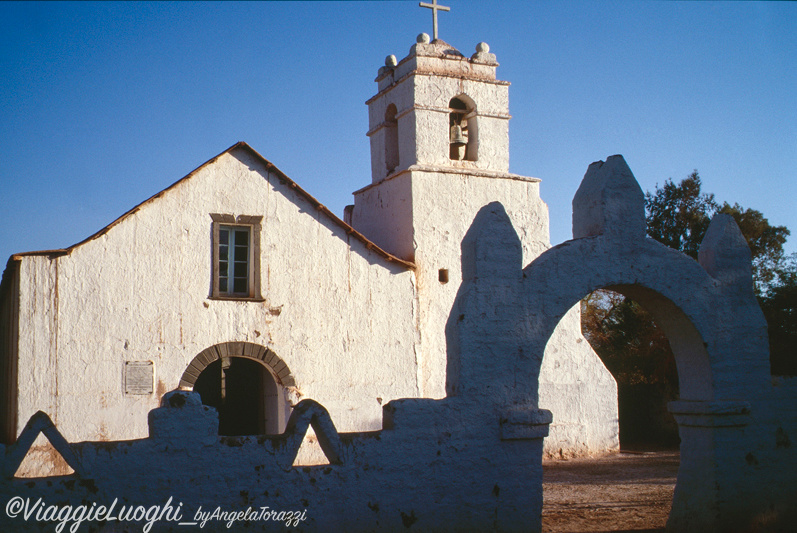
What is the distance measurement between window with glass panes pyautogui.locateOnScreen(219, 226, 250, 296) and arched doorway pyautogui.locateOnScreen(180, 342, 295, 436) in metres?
0.97

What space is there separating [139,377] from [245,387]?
321 centimetres

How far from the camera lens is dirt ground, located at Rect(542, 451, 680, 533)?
7703mm

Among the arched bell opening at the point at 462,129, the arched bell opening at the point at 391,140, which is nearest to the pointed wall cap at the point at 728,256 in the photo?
the arched bell opening at the point at 462,129

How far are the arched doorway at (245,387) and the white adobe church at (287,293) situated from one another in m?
0.03

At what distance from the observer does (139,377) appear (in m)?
11.8

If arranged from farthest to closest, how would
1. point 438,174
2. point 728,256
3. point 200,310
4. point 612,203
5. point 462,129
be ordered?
1. point 462,129
2. point 438,174
3. point 200,310
4. point 728,256
5. point 612,203

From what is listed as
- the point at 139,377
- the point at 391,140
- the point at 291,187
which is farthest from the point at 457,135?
the point at 139,377

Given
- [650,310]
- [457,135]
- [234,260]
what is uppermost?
[457,135]

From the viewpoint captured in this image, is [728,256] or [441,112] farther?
[441,112]

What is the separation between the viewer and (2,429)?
1222 cm

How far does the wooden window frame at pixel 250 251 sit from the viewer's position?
41.1 ft

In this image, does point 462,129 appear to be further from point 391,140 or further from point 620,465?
point 620,465

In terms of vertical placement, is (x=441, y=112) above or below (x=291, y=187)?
above

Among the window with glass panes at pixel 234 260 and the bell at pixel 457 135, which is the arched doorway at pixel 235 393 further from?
the bell at pixel 457 135
